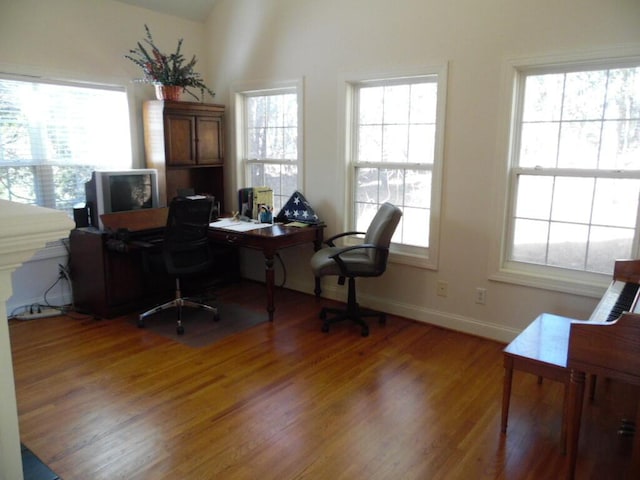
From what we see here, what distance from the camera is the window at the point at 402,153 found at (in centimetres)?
380

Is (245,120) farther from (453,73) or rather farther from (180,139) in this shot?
(453,73)

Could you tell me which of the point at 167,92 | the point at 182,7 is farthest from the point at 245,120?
the point at 182,7

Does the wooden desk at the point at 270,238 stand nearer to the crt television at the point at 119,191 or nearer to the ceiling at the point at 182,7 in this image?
the crt television at the point at 119,191

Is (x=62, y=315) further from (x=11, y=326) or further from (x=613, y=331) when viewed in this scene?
(x=613, y=331)

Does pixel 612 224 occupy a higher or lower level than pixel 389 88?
lower

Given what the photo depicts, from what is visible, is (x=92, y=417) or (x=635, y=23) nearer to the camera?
(x=92, y=417)

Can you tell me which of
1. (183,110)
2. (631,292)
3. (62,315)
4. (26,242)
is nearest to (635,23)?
Answer: (631,292)

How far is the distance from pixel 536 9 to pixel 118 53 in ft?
11.6

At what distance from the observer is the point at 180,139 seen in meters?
4.61

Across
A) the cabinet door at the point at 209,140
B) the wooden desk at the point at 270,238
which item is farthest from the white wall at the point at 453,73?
the cabinet door at the point at 209,140

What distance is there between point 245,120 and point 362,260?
2272 millimetres

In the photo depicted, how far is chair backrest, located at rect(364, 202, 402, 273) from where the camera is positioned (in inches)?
141

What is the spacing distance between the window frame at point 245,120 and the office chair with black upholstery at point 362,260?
1.09m

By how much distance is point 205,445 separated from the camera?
7.65ft
